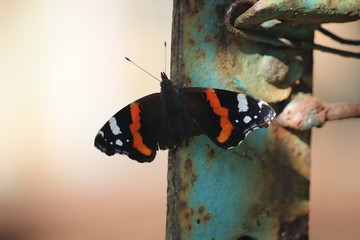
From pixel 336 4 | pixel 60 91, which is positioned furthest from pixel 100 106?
pixel 336 4

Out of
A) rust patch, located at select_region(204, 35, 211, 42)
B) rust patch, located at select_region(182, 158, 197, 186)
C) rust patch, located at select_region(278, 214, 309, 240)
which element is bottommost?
rust patch, located at select_region(278, 214, 309, 240)

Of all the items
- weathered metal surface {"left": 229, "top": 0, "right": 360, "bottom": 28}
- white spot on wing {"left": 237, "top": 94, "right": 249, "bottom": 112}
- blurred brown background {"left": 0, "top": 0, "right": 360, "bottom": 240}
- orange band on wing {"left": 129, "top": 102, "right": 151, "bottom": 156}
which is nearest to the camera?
weathered metal surface {"left": 229, "top": 0, "right": 360, "bottom": 28}

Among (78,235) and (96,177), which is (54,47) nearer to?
(96,177)

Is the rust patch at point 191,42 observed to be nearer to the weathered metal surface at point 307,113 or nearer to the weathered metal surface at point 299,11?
the weathered metal surface at point 299,11

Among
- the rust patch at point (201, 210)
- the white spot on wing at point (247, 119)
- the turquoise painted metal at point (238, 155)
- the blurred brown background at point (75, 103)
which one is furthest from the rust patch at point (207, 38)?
the blurred brown background at point (75, 103)

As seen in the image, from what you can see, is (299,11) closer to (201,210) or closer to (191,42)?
(191,42)

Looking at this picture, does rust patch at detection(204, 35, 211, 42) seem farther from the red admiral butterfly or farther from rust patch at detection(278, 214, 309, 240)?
rust patch at detection(278, 214, 309, 240)

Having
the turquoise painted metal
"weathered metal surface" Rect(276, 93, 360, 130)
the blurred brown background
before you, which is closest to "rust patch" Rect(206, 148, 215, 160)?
the turquoise painted metal

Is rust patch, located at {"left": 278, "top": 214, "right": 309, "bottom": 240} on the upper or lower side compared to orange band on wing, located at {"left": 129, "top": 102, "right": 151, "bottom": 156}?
lower
